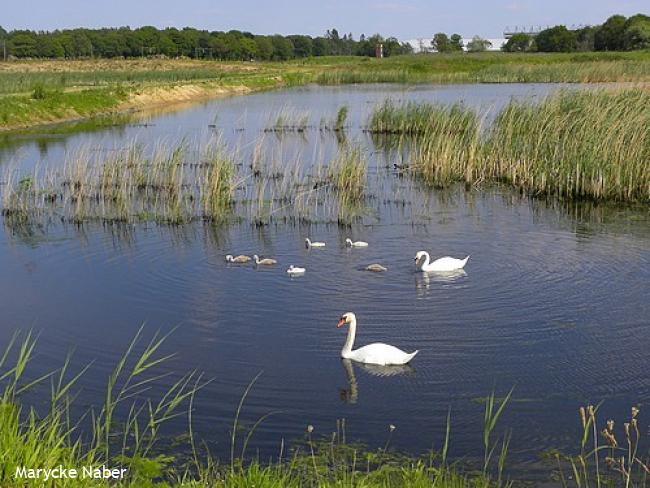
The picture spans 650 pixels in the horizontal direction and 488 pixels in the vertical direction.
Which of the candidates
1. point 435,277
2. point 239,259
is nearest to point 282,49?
point 239,259

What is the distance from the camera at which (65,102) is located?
42.3 meters

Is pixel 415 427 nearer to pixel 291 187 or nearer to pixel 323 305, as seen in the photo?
pixel 323 305

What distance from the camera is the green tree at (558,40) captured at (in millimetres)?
109500

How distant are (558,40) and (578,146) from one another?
96.8 m

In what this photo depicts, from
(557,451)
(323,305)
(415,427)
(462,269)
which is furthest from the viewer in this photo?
(462,269)

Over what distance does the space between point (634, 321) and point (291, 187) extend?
9.40 metres

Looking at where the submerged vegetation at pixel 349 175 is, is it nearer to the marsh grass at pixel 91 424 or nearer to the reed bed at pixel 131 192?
the reed bed at pixel 131 192

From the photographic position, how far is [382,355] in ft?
31.4

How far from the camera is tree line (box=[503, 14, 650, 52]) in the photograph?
93125 millimetres

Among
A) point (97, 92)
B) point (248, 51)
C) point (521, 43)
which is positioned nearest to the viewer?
point (97, 92)

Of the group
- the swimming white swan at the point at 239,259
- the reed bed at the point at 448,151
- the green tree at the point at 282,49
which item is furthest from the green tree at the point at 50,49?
the swimming white swan at the point at 239,259

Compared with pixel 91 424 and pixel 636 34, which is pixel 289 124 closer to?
pixel 91 424

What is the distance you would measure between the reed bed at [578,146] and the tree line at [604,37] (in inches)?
2938

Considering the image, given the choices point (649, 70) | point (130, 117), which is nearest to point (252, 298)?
point (130, 117)
